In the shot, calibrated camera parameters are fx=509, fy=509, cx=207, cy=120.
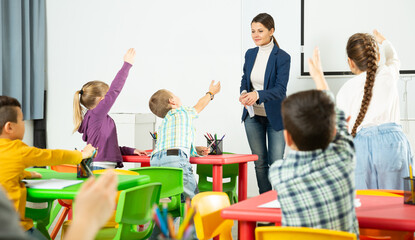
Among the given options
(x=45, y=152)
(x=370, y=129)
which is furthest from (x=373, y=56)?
(x=45, y=152)

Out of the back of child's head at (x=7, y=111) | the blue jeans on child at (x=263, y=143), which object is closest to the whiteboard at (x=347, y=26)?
the blue jeans on child at (x=263, y=143)

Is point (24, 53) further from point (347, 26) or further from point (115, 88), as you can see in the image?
point (347, 26)

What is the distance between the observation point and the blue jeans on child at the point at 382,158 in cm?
257

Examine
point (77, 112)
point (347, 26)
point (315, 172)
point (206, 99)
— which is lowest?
point (315, 172)

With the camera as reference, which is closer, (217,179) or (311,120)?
(311,120)

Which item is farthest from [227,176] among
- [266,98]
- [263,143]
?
[266,98]

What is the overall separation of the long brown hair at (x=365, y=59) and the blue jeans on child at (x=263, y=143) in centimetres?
148

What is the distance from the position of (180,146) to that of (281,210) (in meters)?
1.89

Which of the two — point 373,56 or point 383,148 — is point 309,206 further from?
point 373,56

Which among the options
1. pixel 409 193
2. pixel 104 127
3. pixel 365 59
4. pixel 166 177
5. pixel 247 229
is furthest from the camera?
pixel 104 127

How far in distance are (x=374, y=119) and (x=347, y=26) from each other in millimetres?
2546

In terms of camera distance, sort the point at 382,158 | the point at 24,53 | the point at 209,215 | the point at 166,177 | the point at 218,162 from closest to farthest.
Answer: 1. the point at 209,215
2. the point at 382,158
3. the point at 166,177
4. the point at 218,162
5. the point at 24,53

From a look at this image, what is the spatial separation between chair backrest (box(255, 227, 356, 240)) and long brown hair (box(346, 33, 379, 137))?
1.43 m

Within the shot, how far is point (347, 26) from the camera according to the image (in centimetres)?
498
